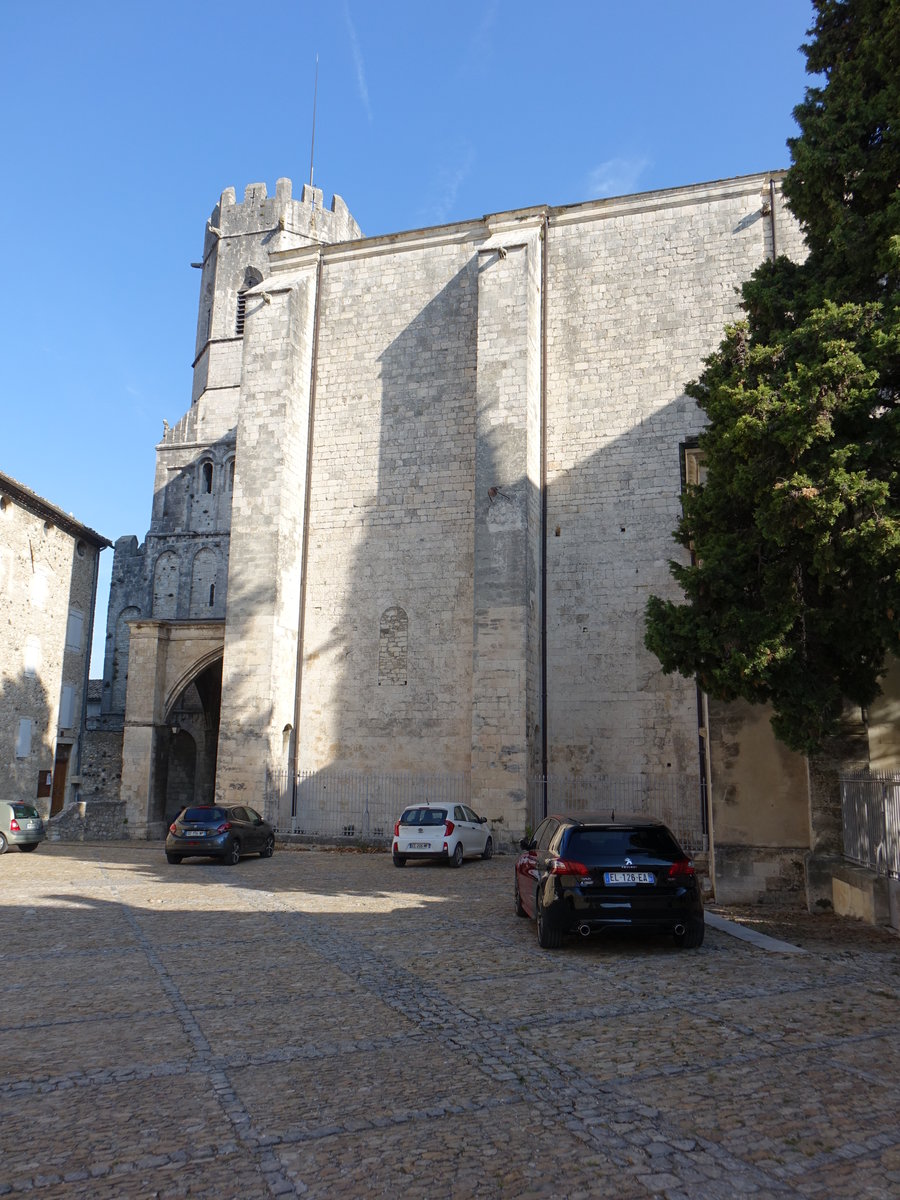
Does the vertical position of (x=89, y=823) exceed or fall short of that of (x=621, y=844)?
it falls short

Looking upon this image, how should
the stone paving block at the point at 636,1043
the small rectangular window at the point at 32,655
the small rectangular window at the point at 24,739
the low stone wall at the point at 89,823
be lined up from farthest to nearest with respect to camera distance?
1. the small rectangular window at the point at 32,655
2. the small rectangular window at the point at 24,739
3. the low stone wall at the point at 89,823
4. the stone paving block at the point at 636,1043

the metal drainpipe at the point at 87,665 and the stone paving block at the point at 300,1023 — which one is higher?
the metal drainpipe at the point at 87,665

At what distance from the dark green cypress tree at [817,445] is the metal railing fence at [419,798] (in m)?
9.95

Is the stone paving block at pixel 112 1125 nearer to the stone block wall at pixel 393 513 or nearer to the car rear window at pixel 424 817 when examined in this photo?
the car rear window at pixel 424 817

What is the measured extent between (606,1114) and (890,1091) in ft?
4.54

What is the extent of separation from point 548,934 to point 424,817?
344 inches

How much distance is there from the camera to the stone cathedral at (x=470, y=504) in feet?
66.0

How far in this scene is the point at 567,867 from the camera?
7812 millimetres

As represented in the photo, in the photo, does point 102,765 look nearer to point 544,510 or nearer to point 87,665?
point 87,665

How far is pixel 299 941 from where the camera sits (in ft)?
27.8

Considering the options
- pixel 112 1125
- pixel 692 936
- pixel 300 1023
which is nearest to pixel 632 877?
pixel 692 936

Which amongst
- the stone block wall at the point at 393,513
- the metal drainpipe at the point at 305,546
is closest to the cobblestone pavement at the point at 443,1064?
the stone block wall at the point at 393,513

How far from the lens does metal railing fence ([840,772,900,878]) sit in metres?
8.23

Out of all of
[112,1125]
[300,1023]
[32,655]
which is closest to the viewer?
[112,1125]
